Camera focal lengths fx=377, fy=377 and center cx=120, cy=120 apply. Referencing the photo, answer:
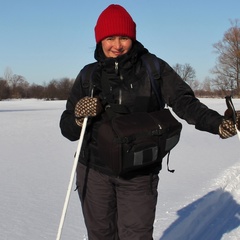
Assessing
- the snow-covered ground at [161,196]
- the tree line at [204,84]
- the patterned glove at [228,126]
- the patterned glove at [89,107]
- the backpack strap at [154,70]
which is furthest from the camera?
the tree line at [204,84]

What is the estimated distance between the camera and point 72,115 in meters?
2.30

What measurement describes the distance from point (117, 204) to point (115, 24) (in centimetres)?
109

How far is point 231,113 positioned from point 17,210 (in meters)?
2.70

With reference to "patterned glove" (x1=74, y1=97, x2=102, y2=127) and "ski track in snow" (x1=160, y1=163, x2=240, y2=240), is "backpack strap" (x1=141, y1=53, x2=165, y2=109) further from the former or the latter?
"ski track in snow" (x1=160, y1=163, x2=240, y2=240)

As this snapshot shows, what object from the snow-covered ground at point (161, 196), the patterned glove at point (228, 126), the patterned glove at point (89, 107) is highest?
the patterned glove at point (89, 107)

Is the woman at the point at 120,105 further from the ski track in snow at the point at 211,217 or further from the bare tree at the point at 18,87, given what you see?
the bare tree at the point at 18,87

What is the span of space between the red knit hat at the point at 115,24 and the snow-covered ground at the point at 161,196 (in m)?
1.87

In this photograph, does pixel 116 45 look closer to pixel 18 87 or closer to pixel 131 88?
pixel 131 88

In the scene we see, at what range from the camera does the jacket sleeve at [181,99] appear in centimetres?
211

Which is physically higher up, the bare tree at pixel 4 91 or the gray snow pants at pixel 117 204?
the bare tree at pixel 4 91

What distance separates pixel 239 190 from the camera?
4883 mm

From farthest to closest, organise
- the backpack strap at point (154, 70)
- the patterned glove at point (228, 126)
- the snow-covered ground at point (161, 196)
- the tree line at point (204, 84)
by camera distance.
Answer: the tree line at point (204, 84) < the snow-covered ground at point (161, 196) < the backpack strap at point (154, 70) < the patterned glove at point (228, 126)

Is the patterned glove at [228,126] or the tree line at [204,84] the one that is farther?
the tree line at [204,84]

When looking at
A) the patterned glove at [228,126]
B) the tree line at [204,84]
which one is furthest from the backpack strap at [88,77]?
the tree line at [204,84]
